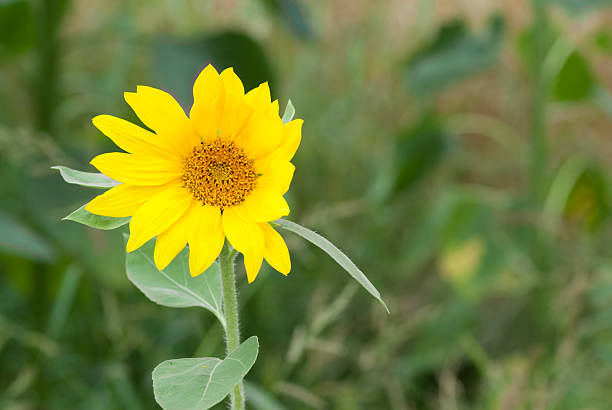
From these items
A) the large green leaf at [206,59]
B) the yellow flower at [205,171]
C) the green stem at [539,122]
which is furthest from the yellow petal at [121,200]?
the green stem at [539,122]

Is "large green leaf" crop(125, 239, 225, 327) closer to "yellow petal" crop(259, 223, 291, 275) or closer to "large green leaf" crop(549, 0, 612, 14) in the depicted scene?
"yellow petal" crop(259, 223, 291, 275)

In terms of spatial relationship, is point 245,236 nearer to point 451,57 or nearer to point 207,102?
point 207,102

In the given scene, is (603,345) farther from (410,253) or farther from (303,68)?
(303,68)

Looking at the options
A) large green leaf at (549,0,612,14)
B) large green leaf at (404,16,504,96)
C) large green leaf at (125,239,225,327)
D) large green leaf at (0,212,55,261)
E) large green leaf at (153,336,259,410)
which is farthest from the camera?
large green leaf at (404,16,504,96)

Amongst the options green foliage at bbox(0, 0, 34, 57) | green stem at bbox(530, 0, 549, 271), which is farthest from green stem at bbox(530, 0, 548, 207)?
green foliage at bbox(0, 0, 34, 57)

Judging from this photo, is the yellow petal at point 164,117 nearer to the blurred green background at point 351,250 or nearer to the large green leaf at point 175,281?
the large green leaf at point 175,281

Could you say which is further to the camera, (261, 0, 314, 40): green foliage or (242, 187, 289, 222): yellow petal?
(261, 0, 314, 40): green foliage

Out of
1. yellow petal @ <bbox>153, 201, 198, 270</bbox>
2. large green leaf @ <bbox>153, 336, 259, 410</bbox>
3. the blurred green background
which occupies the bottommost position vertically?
large green leaf @ <bbox>153, 336, 259, 410</bbox>

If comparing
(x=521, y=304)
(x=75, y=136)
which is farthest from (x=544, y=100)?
(x=75, y=136)
